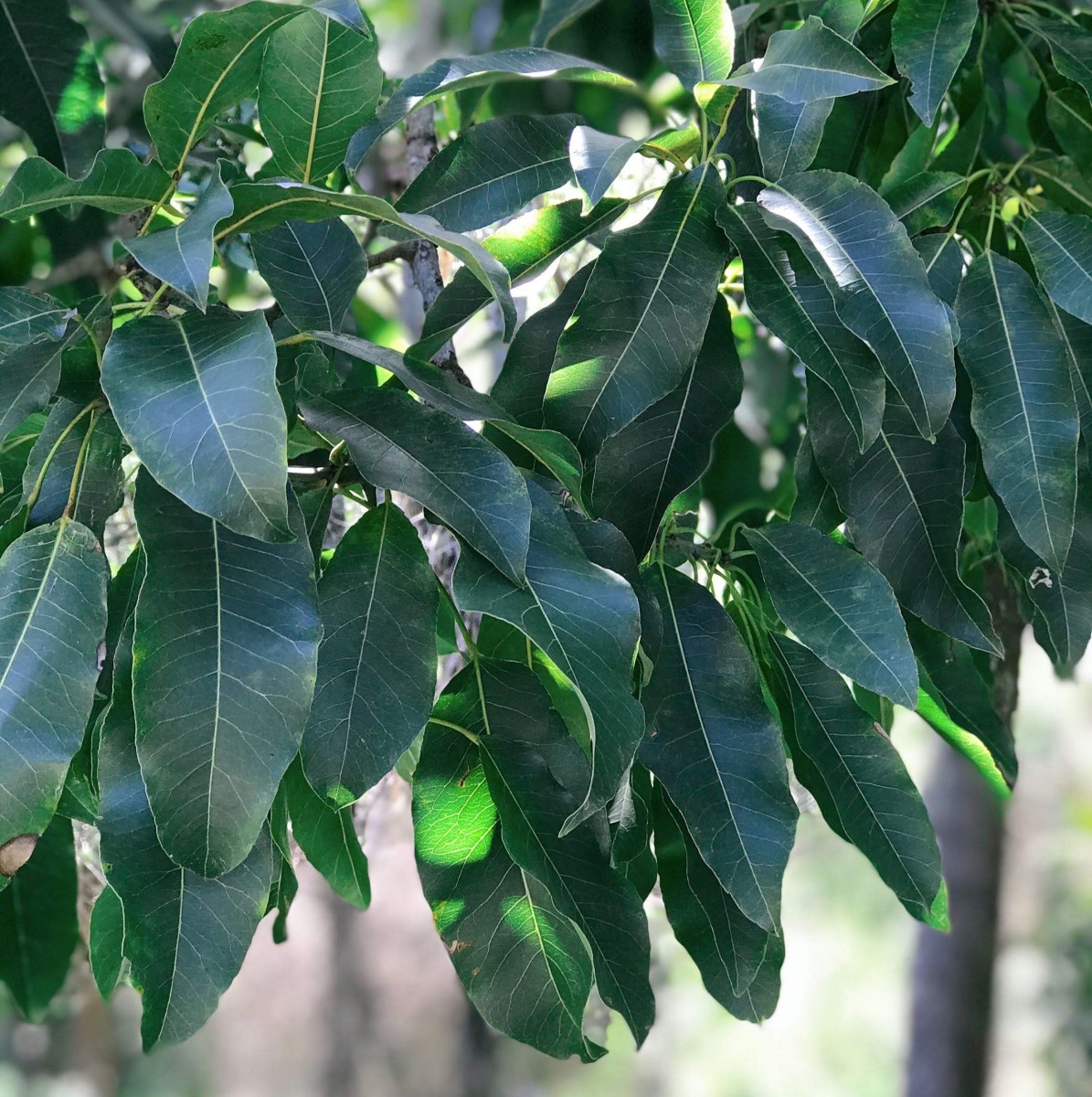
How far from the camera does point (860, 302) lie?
69cm

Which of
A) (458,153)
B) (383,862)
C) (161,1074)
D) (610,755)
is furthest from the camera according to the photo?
(161,1074)

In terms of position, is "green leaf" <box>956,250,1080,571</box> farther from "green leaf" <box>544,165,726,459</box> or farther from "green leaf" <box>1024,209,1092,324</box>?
"green leaf" <box>544,165,726,459</box>

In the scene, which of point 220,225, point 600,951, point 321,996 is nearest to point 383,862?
point 321,996

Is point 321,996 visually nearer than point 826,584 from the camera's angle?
No

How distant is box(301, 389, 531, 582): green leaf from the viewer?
0.61 meters

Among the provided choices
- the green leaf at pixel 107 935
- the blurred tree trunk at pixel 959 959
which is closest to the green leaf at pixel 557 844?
the green leaf at pixel 107 935

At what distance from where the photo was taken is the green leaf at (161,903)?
627mm

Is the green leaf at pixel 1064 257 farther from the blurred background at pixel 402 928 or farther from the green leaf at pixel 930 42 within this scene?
the blurred background at pixel 402 928

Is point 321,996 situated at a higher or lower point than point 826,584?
lower

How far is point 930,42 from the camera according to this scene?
850 millimetres

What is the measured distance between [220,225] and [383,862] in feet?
5.16

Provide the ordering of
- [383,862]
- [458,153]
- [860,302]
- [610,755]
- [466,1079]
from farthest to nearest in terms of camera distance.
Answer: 1. [466,1079]
2. [383,862]
3. [458,153]
4. [860,302]
5. [610,755]

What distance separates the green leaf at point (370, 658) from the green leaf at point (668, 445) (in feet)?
0.46

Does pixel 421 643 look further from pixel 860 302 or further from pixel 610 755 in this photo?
pixel 860 302
